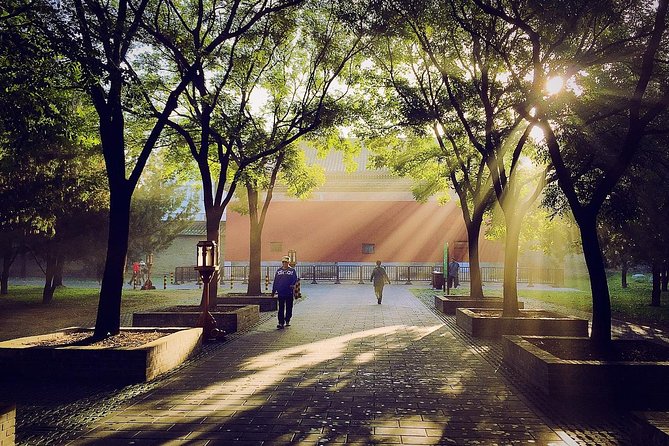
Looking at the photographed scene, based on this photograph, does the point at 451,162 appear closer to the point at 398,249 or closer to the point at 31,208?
the point at 31,208

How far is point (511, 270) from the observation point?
10648 mm

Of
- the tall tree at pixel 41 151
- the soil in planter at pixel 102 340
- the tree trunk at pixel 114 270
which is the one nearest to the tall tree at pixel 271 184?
the tall tree at pixel 41 151

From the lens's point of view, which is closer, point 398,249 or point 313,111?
point 313,111

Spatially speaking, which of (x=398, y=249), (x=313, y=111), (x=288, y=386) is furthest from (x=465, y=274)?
(x=288, y=386)

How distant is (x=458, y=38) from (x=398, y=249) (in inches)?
883

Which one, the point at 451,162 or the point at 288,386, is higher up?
the point at 451,162

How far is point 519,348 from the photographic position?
22.1 feet

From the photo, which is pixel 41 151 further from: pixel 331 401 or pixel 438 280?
pixel 438 280

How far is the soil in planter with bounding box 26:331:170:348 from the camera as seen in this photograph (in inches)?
267

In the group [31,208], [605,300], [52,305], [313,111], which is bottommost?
[52,305]

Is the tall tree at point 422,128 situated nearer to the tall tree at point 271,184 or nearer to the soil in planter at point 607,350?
the tall tree at point 271,184

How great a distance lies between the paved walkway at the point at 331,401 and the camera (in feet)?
14.3

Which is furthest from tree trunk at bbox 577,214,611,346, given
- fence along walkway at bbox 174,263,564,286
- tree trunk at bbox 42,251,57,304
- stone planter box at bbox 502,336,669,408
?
fence along walkway at bbox 174,263,564,286

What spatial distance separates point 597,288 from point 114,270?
7.12 meters
